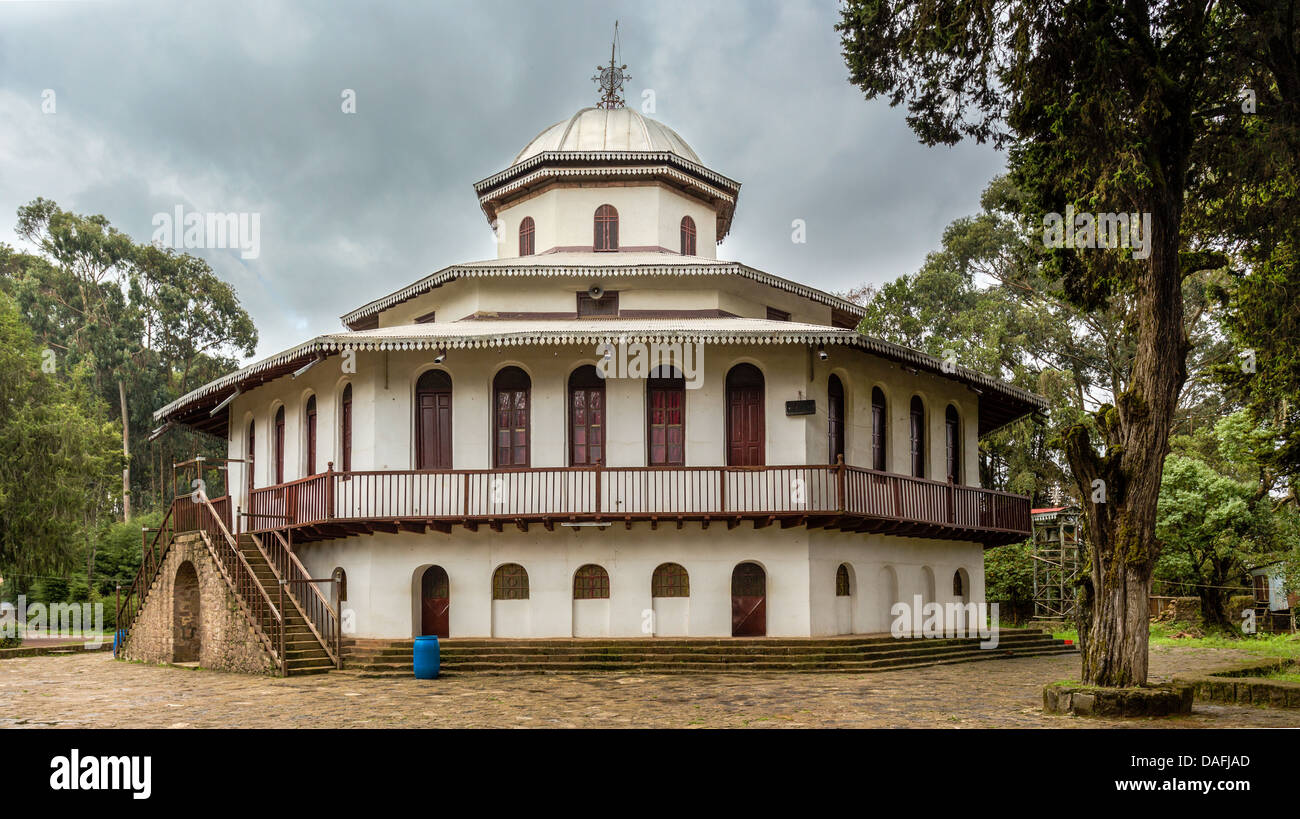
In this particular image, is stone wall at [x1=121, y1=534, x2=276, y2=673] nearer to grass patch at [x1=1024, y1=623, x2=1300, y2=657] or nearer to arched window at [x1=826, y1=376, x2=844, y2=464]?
arched window at [x1=826, y1=376, x2=844, y2=464]

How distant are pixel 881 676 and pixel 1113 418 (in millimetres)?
6605

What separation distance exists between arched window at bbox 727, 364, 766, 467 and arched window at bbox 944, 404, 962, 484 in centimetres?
655

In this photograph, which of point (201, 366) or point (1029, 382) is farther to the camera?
point (201, 366)

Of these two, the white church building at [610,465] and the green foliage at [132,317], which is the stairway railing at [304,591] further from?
the green foliage at [132,317]

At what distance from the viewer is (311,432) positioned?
78.9ft

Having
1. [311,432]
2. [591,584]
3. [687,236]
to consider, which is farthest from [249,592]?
[687,236]

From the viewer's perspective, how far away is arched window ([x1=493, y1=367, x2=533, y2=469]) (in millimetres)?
21891

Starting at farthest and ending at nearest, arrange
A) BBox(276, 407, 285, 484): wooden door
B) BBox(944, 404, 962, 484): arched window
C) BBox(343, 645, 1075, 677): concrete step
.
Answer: BBox(944, 404, 962, 484): arched window → BBox(276, 407, 285, 484): wooden door → BBox(343, 645, 1075, 677): concrete step

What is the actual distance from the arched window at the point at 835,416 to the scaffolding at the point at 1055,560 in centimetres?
1313

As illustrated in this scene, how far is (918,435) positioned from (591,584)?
8.71 meters

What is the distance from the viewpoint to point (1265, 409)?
61.8ft

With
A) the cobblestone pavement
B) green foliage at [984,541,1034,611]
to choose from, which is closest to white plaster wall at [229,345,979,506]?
the cobblestone pavement
